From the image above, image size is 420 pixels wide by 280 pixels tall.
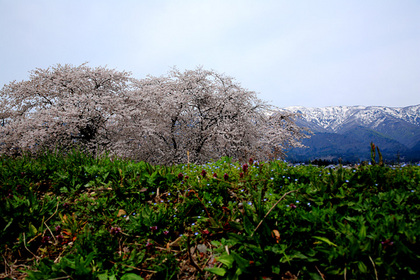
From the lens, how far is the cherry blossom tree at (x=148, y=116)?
15375 mm

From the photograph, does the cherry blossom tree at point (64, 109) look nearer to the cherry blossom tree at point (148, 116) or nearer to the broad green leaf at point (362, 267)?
the cherry blossom tree at point (148, 116)

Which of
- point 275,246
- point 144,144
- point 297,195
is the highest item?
point 297,195

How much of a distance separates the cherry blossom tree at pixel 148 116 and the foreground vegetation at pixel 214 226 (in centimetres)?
1102

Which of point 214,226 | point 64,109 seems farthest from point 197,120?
A: point 214,226

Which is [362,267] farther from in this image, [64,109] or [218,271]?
[64,109]

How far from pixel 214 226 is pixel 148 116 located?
53.7ft

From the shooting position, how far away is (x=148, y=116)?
1809 centimetres

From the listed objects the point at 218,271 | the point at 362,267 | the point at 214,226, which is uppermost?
the point at 362,267

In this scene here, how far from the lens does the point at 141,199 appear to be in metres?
3.72

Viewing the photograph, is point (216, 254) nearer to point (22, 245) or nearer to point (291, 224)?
point (291, 224)

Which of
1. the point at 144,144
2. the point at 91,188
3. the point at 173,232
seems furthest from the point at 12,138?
the point at 173,232

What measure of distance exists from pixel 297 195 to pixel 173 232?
171 centimetres

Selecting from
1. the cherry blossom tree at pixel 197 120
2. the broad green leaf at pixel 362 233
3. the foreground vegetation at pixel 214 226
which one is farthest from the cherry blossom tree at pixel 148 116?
the broad green leaf at pixel 362 233

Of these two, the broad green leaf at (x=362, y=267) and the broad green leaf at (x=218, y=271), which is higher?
the broad green leaf at (x=362, y=267)
